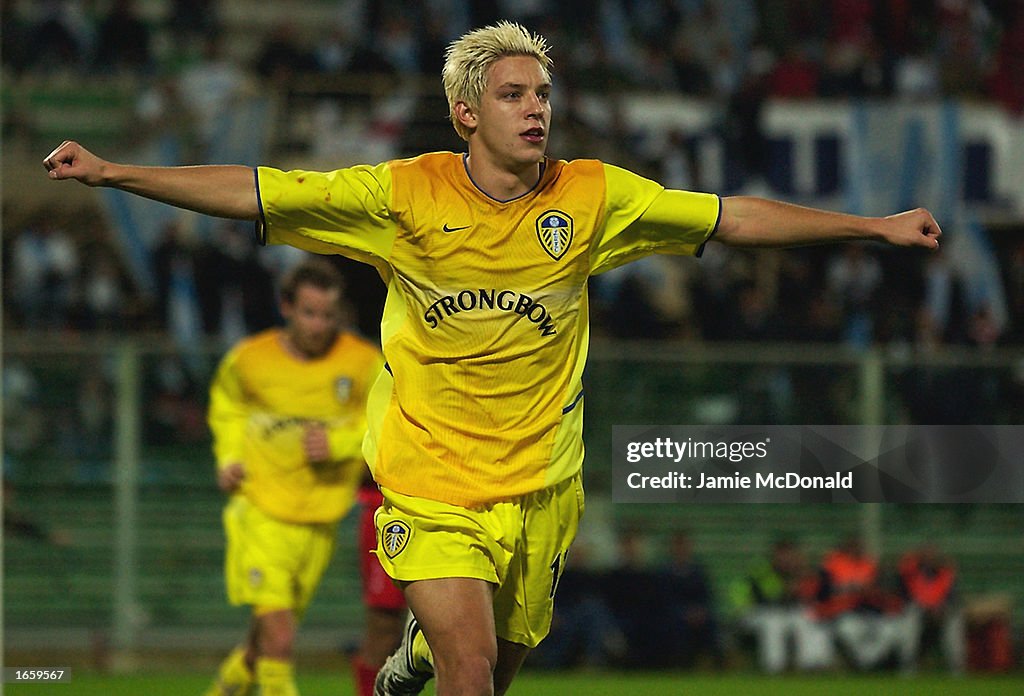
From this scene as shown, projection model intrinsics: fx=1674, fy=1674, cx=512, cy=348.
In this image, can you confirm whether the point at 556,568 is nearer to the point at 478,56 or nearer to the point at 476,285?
the point at 476,285

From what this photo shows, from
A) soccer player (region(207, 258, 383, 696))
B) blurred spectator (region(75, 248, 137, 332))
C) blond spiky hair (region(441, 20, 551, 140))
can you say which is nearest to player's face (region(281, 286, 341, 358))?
soccer player (region(207, 258, 383, 696))

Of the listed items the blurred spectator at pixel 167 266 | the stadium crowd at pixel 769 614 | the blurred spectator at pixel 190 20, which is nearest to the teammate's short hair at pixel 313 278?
the stadium crowd at pixel 769 614

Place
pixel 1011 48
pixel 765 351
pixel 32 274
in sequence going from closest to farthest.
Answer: pixel 765 351 < pixel 32 274 < pixel 1011 48

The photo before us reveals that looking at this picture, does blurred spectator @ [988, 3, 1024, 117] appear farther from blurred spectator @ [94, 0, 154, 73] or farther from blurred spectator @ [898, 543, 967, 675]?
blurred spectator @ [94, 0, 154, 73]

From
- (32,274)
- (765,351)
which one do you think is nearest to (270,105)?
(32,274)

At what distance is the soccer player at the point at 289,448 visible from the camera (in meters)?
8.68

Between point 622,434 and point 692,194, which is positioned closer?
point 692,194

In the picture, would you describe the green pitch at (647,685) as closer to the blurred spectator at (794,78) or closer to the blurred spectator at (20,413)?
the blurred spectator at (20,413)

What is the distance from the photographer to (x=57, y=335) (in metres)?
14.9

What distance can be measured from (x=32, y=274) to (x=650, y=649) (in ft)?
22.0

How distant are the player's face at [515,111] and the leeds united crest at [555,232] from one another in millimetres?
192

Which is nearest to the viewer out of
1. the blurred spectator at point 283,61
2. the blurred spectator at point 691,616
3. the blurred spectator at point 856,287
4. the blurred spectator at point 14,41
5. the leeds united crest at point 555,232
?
the leeds united crest at point 555,232

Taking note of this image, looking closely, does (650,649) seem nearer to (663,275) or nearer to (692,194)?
(663,275)

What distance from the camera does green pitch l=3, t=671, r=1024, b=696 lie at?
1184 centimetres
